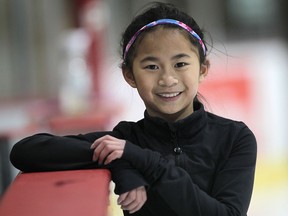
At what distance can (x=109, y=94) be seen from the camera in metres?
4.79

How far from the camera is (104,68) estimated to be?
5.17 meters

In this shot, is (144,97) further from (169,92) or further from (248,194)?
(248,194)

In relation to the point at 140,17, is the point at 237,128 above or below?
below

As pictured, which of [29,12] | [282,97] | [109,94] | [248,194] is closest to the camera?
[248,194]

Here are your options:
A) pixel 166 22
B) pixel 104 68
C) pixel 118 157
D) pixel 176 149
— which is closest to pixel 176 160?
pixel 176 149

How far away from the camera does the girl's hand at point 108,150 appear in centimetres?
91

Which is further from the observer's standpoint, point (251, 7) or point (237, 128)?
point (251, 7)

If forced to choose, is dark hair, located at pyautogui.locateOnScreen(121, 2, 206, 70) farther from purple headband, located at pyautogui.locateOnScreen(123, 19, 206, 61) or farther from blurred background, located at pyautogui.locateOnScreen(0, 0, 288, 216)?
blurred background, located at pyautogui.locateOnScreen(0, 0, 288, 216)

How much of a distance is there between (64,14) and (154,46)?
4786mm

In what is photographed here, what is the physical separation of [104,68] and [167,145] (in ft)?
13.7

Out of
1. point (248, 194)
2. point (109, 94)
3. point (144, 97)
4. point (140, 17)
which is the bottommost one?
point (109, 94)

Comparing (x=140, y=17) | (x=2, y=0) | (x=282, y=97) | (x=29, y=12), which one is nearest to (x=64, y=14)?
(x=29, y=12)

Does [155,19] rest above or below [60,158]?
above

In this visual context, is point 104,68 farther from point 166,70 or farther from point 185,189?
point 185,189
